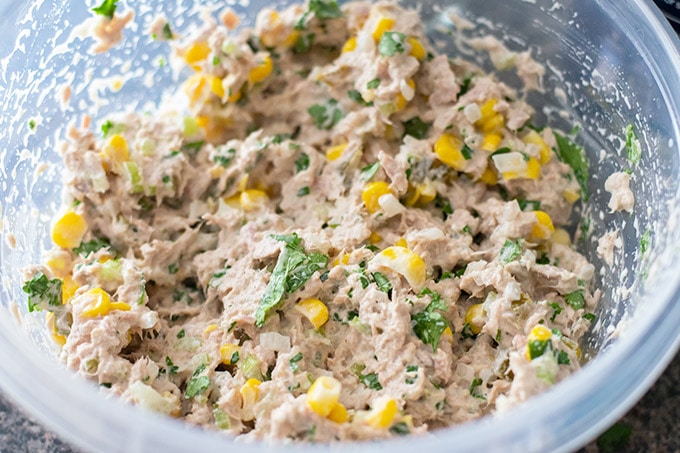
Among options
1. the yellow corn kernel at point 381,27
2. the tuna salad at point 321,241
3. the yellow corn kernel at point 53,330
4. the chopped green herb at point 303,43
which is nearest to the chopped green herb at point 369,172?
the tuna salad at point 321,241

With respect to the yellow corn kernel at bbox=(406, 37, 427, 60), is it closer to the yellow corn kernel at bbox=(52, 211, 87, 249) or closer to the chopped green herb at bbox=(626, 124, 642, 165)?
the chopped green herb at bbox=(626, 124, 642, 165)

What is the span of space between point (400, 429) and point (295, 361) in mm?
298

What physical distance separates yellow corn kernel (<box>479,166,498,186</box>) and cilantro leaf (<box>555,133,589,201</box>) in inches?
8.5

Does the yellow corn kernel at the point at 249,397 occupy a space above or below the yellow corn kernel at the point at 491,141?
below

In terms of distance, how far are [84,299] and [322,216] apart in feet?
2.12

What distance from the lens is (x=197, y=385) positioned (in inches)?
69.4

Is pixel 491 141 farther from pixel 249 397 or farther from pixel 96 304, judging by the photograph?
pixel 96 304

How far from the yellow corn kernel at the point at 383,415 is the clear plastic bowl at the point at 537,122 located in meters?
0.08

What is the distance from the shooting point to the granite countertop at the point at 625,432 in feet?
6.39

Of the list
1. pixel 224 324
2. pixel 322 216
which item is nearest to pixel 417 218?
pixel 322 216

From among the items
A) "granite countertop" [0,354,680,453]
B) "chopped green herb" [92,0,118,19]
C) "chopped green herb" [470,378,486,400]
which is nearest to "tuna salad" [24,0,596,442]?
"chopped green herb" [470,378,486,400]

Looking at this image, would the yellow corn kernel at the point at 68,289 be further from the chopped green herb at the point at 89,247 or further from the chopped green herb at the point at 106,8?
the chopped green herb at the point at 106,8

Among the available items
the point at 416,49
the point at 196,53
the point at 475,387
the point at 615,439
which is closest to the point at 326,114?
the point at 416,49

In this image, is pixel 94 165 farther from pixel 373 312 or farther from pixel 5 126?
pixel 373 312
